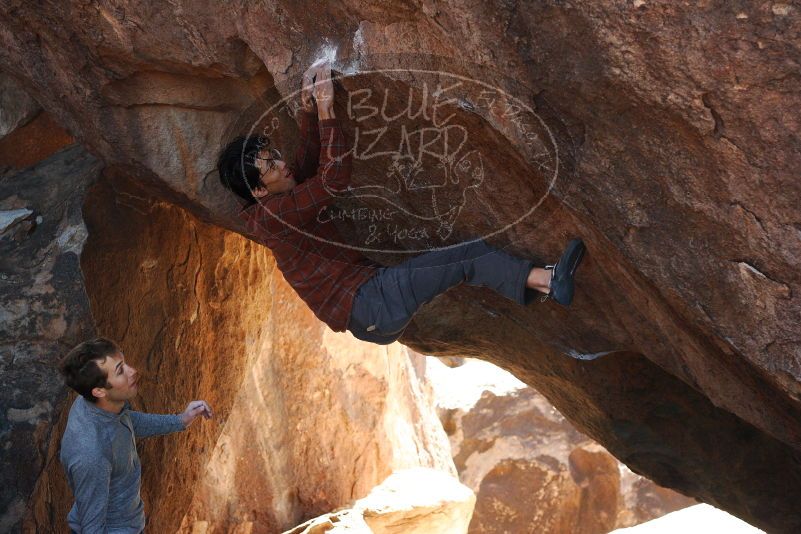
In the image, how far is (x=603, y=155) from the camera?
2.45m

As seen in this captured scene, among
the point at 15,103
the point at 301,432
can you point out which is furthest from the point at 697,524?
the point at 15,103

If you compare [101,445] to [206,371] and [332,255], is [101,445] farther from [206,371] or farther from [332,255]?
[206,371]

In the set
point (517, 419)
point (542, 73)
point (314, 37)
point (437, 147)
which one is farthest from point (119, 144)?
point (517, 419)

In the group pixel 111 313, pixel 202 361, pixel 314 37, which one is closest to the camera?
pixel 314 37

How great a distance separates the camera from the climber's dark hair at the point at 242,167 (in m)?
3.10

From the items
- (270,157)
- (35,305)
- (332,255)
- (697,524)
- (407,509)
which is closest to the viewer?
(270,157)

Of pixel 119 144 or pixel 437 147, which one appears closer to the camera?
pixel 437 147

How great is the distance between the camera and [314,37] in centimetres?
286

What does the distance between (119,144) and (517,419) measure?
7.47m

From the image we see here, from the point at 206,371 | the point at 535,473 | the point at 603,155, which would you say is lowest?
the point at 535,473

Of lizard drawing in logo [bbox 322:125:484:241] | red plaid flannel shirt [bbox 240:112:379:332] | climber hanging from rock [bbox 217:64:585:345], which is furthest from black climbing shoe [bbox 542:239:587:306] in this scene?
red plaid flannel shirt [bbox 240:112:379:332]

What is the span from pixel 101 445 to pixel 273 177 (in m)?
1.01

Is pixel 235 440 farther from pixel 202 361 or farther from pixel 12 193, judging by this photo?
pixel 12 193

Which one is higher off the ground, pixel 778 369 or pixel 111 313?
pixel 778 369
